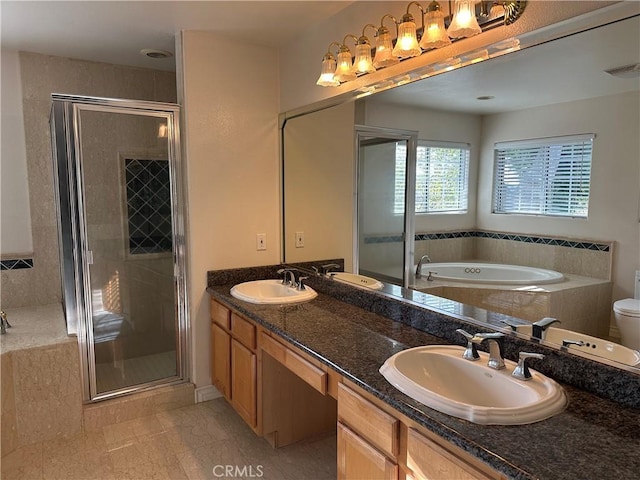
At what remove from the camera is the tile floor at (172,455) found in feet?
7.48

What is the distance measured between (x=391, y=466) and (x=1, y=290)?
9.97 feet

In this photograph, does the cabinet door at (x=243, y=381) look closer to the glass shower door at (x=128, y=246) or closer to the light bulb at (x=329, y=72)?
the glass shower door at (x=128, y=246)

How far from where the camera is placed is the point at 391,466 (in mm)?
1413

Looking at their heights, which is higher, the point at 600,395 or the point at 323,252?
the point at 323,252

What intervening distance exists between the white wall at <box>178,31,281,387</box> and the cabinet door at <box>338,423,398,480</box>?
161 centimetres

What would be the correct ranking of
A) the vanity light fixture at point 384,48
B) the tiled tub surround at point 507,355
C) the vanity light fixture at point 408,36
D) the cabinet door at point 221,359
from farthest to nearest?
the cabinet door at point 221,359, the vanity light fixture at point 384,48, the vanity light fixture at point 408,36, the tiled tub surround at point 507,355

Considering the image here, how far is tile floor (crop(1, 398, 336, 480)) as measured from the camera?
2.28 meters

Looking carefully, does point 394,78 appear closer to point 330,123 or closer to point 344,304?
point 330,123

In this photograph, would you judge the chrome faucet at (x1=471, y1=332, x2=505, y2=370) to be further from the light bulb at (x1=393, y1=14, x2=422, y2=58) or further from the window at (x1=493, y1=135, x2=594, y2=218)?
the light bulb at (x1=393, y1=14, x2=422, y2=58)

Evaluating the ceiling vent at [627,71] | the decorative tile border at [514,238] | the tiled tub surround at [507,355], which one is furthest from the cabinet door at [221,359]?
the ceiling vent at [627,71]

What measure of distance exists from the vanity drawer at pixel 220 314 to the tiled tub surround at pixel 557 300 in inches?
54.1

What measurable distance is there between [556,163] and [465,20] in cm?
59

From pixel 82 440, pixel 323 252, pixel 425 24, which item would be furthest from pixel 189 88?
pixel 82 440

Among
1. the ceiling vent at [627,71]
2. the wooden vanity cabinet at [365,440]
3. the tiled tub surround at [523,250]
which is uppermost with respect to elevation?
the ceiling vent at [627,71]
